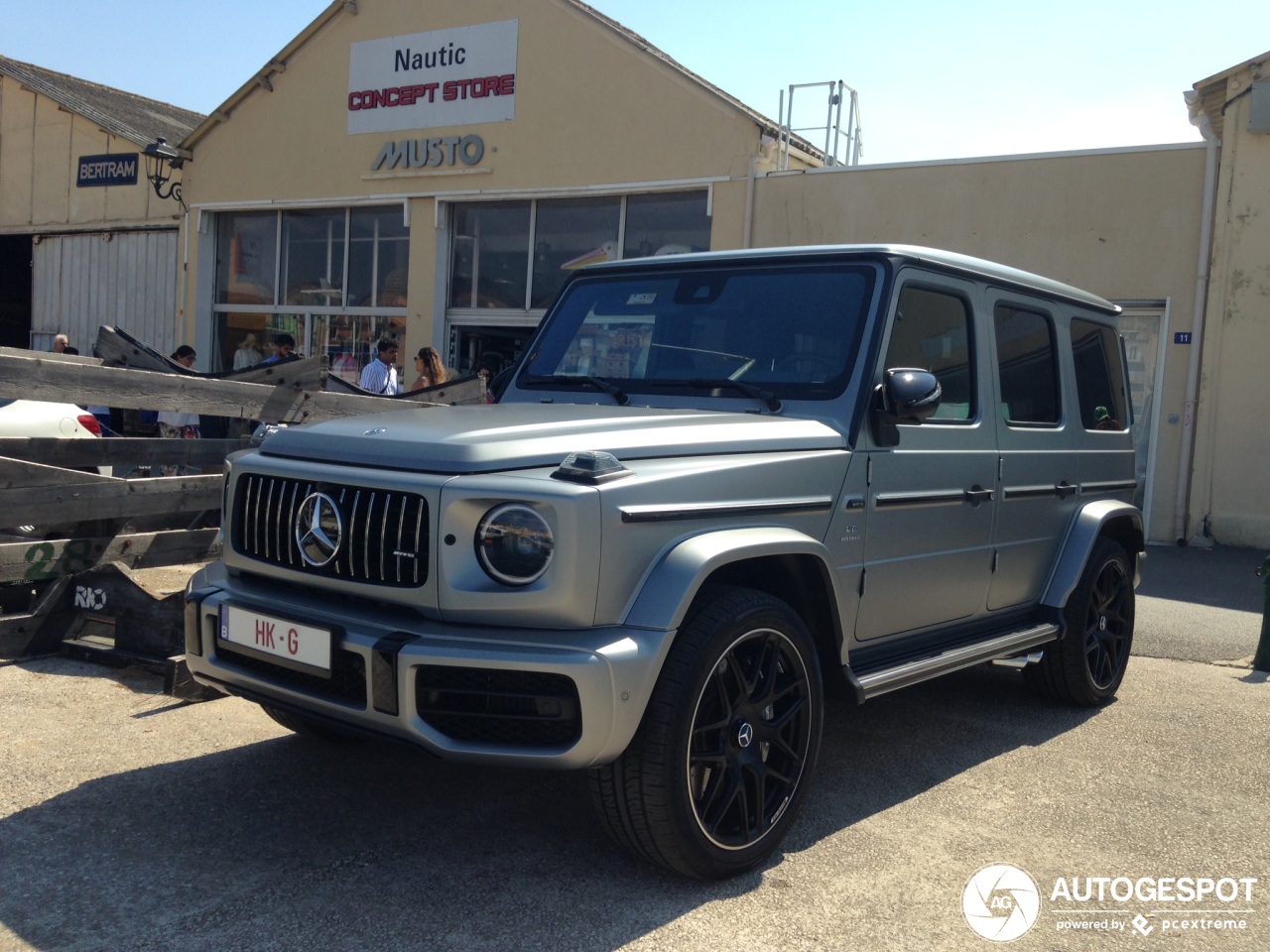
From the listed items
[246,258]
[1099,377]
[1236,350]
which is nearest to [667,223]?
[1236,350]

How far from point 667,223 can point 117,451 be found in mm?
9298

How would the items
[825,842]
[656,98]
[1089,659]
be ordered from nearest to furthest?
[825,842] < [1089,659] < [656,98]

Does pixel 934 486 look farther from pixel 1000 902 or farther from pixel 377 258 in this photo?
pixel 377 258

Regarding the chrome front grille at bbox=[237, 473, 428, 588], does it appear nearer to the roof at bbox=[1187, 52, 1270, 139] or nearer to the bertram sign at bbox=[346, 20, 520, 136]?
the roof at bbox=[1187, 52, 1270, 139]

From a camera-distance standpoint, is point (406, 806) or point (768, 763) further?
point (406, 806)

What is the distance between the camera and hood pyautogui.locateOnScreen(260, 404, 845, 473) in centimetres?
310

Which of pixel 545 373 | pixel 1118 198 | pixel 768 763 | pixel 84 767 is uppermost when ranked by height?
pixel 1118 198

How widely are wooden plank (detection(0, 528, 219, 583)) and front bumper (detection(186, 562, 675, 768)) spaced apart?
116 inches

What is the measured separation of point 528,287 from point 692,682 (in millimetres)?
12587

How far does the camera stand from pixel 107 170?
61.4ft

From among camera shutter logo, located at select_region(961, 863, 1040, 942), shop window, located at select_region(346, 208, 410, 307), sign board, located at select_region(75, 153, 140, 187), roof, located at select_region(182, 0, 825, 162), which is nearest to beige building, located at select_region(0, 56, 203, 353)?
sign board, located at select_region(75, 153, 140, 187)

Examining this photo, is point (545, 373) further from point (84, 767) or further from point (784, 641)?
point (84, 767)

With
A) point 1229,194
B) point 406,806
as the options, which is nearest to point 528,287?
point 1229,194

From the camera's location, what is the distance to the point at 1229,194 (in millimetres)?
11203
